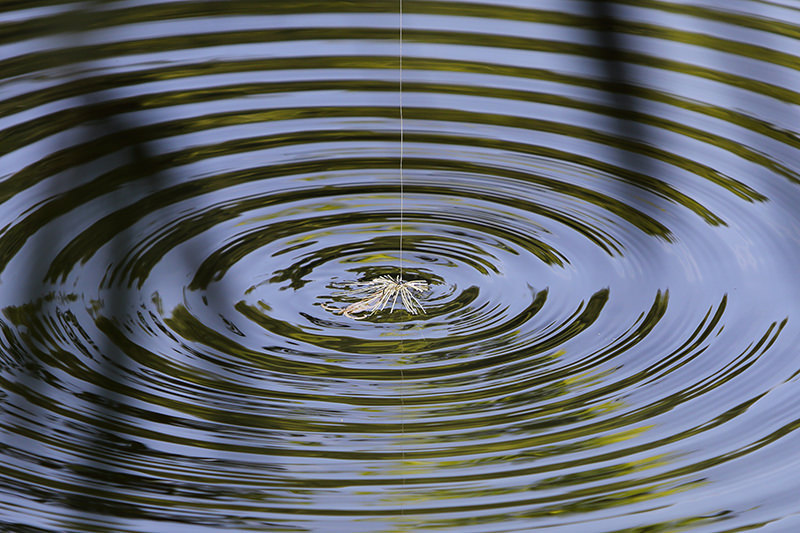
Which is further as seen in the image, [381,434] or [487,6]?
[487,6]

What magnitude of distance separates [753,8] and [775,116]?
1.70 ft

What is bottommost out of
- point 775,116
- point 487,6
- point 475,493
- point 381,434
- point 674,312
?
point 475,493

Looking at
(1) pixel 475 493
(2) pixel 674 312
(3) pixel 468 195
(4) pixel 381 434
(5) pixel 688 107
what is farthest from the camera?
(5) pixel 688 107

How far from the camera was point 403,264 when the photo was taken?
6.19 feet

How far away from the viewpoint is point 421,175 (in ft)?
7.27

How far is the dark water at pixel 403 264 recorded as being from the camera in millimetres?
1279

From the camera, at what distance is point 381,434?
139 cm

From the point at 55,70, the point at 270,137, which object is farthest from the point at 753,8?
the point at 55,70

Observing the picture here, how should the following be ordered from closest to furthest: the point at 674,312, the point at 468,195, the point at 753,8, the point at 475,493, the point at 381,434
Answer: the point at 475,493
the point at 381,434
the point at 674,312
the point at 468,195
the point at 753,8

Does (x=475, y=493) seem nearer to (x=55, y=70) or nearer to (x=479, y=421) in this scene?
(x=479, y=421)

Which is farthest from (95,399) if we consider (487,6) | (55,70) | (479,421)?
(487,6)

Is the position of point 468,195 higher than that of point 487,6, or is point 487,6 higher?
point 487,6

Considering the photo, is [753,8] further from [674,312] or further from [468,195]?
[674,312]

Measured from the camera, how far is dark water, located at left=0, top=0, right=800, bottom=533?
128cm
